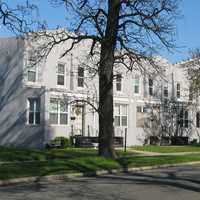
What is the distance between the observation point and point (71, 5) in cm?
2598

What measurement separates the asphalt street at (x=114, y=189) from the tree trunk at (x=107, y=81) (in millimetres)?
5878

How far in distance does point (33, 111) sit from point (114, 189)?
20.7 metres

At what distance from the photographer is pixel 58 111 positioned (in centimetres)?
3734

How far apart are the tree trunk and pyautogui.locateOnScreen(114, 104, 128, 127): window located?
1642 cm

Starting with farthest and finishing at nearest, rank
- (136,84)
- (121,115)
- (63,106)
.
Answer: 1. (136,84)
2. (121,115)
3. (63,106)

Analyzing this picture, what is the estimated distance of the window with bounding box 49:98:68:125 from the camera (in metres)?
36.9

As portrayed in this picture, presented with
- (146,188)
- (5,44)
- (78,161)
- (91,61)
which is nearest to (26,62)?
(5,44)

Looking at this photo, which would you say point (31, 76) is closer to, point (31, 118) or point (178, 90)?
point (31, 118)

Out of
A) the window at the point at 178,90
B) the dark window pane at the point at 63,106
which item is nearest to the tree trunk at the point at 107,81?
the dark window pane at the point at 63,106

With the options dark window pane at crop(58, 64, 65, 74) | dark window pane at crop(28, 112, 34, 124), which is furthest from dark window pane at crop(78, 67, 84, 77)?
dark window pane at crop(28, 112, 34, 124)

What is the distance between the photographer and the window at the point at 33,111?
35812mm

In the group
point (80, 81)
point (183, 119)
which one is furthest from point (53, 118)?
point (183, 119)

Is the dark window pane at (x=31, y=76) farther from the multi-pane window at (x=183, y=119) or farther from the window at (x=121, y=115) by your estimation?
the multi-pane window at (x=183, y=119)

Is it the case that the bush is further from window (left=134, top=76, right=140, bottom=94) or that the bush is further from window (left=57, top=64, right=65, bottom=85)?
window (left=134, top=76, right=140, bottom=94)
